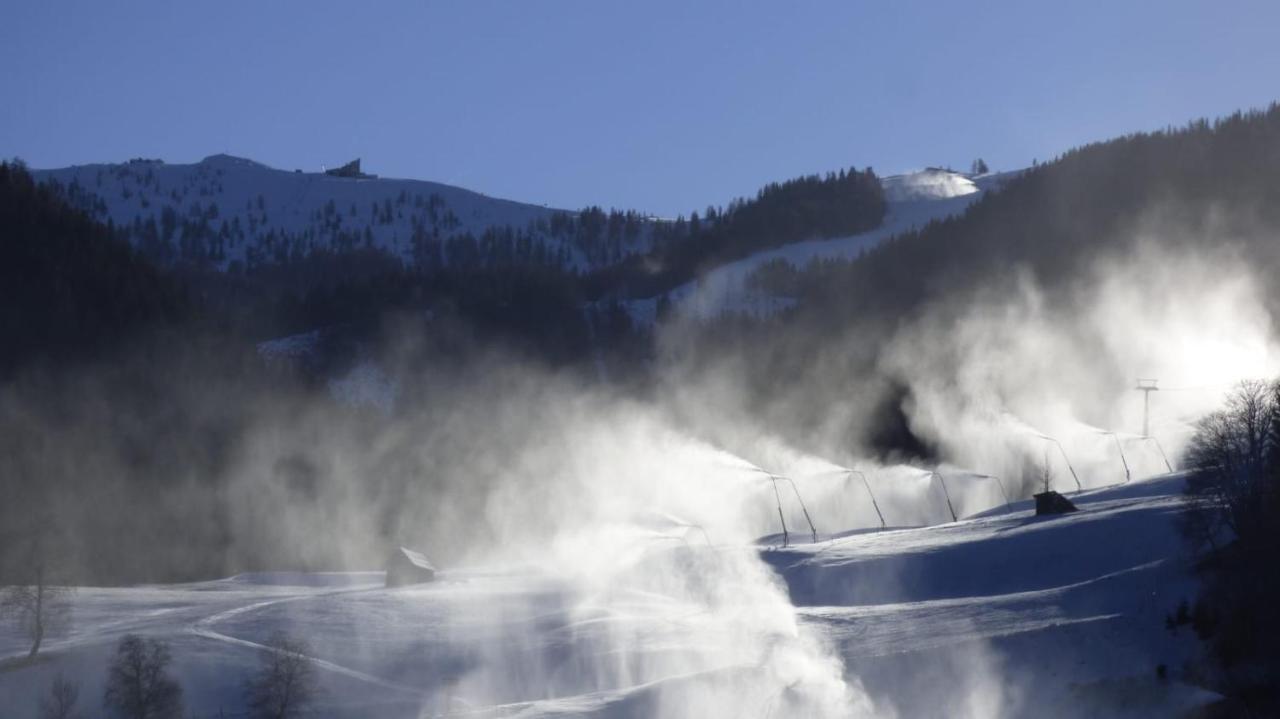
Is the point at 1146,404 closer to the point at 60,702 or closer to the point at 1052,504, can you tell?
the point at 1052,504

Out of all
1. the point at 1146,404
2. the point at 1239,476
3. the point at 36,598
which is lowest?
the point at 36,598

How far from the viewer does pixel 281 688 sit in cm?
5956

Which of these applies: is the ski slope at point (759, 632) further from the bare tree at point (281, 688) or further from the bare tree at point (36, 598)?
the bare tree at point (36, 598)

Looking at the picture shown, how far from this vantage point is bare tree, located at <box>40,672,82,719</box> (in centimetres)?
5712

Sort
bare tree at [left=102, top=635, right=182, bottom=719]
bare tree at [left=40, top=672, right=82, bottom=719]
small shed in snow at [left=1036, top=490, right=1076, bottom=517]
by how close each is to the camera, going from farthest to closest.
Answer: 1. small shed in snow at [left=1036, top=490, right=1076, bottom=517]
2. bare tree at [left=102, top=635, right=182, bottom=719]
3. bare tree at [left=40, top=672, right=82, bottom=719]

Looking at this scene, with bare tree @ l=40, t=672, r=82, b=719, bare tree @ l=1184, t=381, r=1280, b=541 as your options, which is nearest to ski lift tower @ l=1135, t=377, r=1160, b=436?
bare tree @ l=1184, t=381, r=1280, b=541

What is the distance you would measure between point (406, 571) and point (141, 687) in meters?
43.3

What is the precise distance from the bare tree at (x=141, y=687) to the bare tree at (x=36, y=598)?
27.0 ft

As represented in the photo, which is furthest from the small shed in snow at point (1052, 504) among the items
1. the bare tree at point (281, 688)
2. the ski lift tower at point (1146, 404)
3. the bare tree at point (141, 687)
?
the bare tree at point (141, 687)

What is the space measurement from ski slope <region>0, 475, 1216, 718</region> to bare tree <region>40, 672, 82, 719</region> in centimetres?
93

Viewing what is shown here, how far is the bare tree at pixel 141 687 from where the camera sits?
57.5 metres

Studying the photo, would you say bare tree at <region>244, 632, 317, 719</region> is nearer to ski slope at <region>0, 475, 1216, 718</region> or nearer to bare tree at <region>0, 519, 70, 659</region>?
ski slope at <region>0, 475, 1216, 718</region>

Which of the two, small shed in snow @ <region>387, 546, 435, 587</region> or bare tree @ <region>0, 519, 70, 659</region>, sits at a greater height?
bare tree @ <region>0, 519, 70, 659</region>

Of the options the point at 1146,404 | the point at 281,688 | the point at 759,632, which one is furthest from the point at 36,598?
the point at 1146,404
